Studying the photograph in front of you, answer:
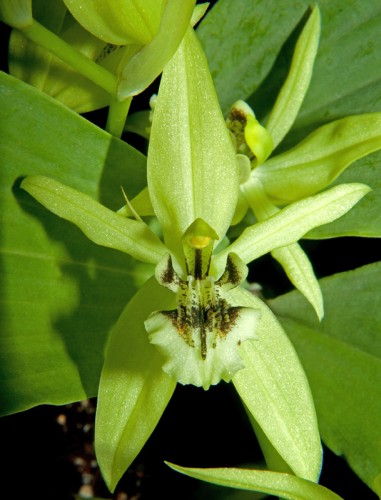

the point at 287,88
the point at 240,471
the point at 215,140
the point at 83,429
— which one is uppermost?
the point at 287,88

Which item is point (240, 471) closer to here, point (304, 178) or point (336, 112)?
point (304, 178)

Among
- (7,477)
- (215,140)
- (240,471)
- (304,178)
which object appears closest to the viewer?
(240,471)

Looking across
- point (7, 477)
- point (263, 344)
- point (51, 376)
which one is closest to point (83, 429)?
point (7, 477)

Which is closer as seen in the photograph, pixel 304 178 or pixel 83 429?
pixel 304 178

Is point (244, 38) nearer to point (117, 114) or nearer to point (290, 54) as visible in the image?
point (290, 54)

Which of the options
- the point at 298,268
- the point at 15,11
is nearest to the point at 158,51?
the point at 15,11

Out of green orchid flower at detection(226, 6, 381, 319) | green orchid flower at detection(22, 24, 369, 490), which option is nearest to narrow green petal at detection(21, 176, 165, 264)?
green orchid flower at detection(22, 24, 369, 490)

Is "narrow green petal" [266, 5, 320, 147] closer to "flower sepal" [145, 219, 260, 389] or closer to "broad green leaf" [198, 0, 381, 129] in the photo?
"broad green leaf" [198, 0, 381, 129]
